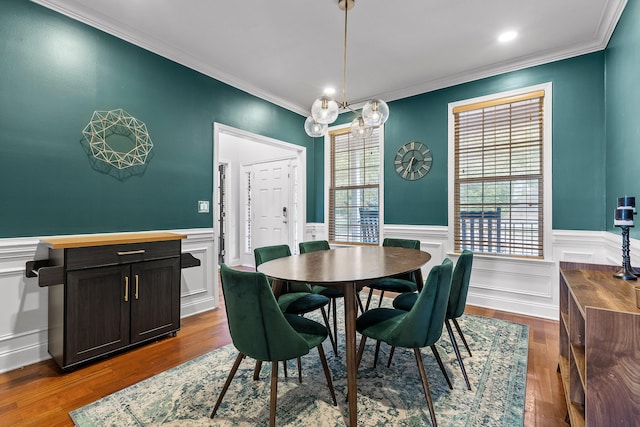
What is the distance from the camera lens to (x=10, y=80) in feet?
7.25

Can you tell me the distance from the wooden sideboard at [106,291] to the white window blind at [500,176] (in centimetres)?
329

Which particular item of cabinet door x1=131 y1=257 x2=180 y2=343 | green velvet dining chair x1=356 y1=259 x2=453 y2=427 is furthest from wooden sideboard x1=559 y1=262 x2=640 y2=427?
cabinet door x1=131 y1=257 x2=180 y2=343

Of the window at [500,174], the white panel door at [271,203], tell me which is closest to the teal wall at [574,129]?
the window at [500,174]

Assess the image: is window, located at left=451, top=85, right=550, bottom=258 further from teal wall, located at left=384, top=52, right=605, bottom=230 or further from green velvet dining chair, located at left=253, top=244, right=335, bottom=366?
green velvet dining chair, located at left=253, top=244, right=335, bottom=366

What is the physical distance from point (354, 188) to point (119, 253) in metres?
3.20

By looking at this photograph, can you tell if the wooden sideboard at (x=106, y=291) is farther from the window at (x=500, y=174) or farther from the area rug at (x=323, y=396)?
the window at (x=500, y=174)

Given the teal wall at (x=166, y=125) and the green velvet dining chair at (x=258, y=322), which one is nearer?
the green velvet dining chair at (x=258, y=322)

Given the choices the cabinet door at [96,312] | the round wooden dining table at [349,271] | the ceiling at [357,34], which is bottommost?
the cabinet door at [96,312]

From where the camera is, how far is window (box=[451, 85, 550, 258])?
3328 mm

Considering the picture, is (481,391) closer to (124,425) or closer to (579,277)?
(579,277)

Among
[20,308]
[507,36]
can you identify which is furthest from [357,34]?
[20,308]

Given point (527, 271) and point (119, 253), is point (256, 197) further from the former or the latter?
point (527, 271)

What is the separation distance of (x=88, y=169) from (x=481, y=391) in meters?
3.37

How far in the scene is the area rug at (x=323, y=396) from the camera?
5.48ft
